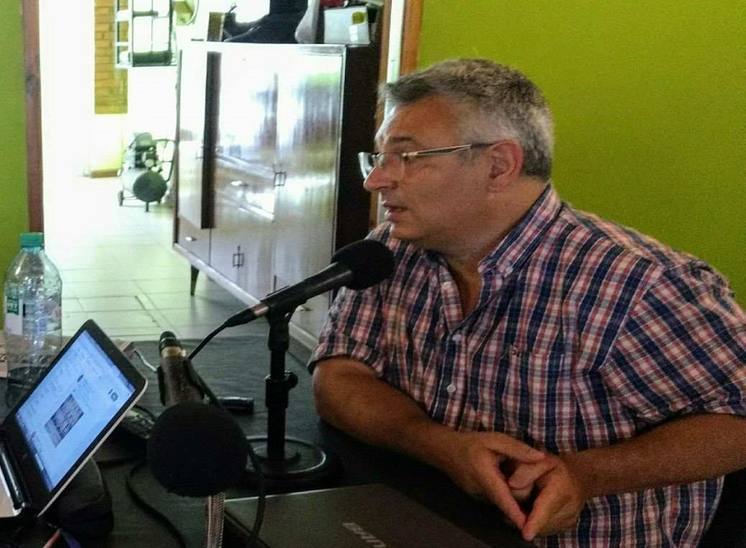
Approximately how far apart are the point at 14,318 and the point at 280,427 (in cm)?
65

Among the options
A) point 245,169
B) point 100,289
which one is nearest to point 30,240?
point 245,169

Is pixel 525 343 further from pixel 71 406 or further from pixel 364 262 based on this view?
pixel 71 406

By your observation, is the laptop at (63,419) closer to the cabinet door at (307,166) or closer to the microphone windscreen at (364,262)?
the microphone windscreen at (364,262)

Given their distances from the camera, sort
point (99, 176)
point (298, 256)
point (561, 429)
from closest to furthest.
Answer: point (561, 429) → point (298, 256) → point (99, 176)

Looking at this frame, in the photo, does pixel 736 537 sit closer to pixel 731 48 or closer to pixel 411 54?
pixel 731 48

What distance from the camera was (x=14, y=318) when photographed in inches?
63.6

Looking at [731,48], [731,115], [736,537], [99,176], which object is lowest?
[99,176]

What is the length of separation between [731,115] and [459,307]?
1103 millimetres

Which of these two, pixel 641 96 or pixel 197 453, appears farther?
pixel 641 96

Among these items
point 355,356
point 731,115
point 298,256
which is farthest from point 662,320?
point 298,256

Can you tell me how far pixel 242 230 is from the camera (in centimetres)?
422

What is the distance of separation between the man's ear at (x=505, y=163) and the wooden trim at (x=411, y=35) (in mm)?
951

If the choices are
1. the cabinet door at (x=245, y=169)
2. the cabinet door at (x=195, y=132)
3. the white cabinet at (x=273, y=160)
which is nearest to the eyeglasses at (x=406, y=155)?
the white cabinet at (x=273, y=160)

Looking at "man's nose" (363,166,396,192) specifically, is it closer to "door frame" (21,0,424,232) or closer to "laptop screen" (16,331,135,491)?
"laptop screen" (16,331,135,491)
